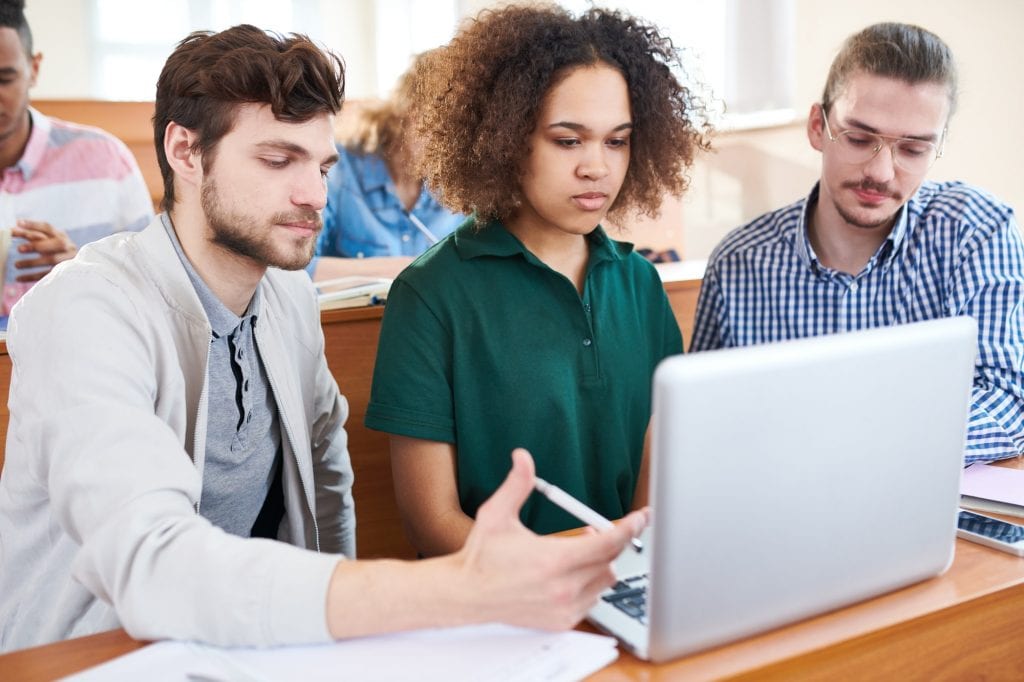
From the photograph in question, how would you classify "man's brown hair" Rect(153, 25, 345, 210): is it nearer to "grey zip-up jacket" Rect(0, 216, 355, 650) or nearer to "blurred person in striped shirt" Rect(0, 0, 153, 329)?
"grey zip-up jacket" Rect(0, 216, 355, 650)

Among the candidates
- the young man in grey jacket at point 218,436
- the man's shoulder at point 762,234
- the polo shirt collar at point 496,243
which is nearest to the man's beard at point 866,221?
the man's shoulder at point 762,234

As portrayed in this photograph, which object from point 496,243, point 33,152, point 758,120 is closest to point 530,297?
point 496,243

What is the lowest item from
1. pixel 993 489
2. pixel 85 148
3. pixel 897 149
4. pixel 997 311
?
pixel 993 489

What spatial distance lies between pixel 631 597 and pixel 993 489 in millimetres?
552

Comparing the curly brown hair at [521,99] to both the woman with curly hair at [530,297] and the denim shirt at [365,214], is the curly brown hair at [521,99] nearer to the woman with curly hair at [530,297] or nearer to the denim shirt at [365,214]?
the woman with curly hair at [530,297]

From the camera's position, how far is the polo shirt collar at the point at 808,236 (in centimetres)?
Result: 153

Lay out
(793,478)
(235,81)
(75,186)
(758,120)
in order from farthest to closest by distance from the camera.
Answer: (758,120)
(75,186)
(235,81)
(793,478)

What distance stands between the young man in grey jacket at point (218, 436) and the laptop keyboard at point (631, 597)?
0.08m

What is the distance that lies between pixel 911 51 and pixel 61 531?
52.1 inches

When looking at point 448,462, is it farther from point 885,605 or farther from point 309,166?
point 885,605

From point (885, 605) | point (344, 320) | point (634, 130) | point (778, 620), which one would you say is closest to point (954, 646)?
point (885, 605)

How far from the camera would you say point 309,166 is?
117cm

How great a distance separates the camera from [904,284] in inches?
60.7

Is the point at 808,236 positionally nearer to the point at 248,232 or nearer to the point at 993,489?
the point at 993,489
